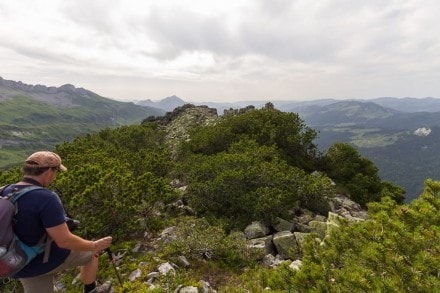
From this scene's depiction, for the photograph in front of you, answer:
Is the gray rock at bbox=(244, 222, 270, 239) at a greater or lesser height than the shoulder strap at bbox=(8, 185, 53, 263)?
lesser

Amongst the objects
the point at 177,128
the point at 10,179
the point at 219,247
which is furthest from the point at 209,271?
the point at 177,128

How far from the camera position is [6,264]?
18.0ft

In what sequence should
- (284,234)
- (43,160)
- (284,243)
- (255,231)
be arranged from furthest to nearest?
(255,231)
(284,234)
(284,243)
(43,160)

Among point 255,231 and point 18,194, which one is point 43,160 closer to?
point 18,194

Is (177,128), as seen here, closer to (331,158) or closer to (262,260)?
(331,158)

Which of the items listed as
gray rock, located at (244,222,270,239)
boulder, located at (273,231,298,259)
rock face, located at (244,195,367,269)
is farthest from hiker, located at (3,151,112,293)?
gray rock, located at (244,222,270,239)

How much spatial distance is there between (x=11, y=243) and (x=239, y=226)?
41.2ft

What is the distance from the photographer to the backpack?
17.4 feet

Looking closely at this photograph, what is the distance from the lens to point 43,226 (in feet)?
18.9

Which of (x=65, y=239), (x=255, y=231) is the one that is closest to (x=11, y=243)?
(x=65, y=239)

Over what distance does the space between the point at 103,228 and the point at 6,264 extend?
793cm

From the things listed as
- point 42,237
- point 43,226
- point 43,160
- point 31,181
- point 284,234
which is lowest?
point 284,234

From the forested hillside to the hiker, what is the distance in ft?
12.6

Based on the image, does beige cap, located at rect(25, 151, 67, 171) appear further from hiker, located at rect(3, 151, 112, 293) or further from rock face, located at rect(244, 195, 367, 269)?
rock face, located at rect(244, 195, 367, 269)
